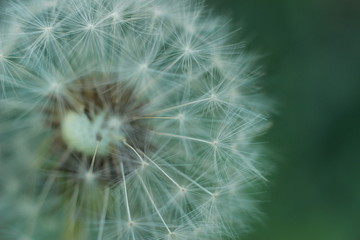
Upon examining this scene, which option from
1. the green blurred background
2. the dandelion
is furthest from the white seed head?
the green blurred background

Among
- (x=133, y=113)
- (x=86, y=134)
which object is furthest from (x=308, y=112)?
(x=86, y=134)

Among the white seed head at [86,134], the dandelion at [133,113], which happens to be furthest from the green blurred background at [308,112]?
the white seed head at [86,134]

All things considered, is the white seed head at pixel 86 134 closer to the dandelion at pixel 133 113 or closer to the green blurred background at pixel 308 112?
the dandelion at pixel 133 113

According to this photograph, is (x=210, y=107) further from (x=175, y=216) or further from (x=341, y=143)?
(x=341, y=143)

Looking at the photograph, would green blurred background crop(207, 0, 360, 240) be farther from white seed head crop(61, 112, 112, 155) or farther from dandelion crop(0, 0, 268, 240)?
white seed head crop(61, 112, 112, 155)

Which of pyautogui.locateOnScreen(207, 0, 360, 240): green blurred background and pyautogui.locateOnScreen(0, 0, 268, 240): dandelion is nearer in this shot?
pyautogui.locateOnScreen(0, 0, 268, 240): dandelion

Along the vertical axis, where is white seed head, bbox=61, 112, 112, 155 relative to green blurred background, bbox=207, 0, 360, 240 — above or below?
below

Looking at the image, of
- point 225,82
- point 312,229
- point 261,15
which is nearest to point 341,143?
point 312,229
